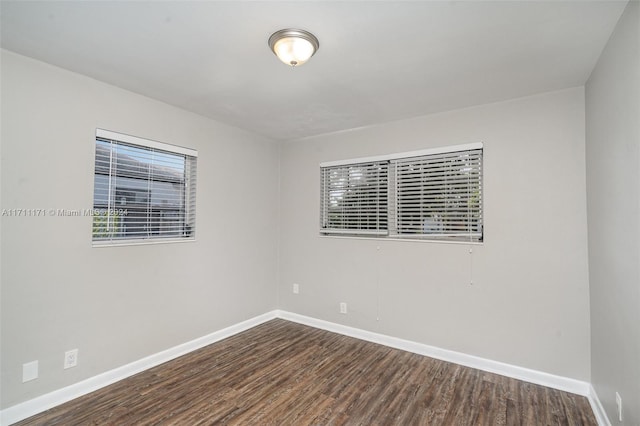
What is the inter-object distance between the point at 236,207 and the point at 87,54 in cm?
210

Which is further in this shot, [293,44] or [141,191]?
[141,191]

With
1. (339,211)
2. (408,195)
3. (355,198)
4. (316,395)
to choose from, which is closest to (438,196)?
(408,195)

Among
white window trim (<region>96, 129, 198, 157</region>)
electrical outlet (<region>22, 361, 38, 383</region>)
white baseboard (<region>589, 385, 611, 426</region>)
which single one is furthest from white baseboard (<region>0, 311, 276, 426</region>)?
white baseboard (<region>589, 385, 611, 426</region>)

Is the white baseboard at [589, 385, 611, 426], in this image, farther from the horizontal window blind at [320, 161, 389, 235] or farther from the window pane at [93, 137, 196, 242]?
the window pane at [93, 137, 196, 242]

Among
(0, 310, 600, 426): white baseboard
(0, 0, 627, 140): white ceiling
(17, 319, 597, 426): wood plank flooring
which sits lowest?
(17, 319, 597, 426): wood plank flooring

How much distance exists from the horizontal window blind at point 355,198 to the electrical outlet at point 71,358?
9.13ft

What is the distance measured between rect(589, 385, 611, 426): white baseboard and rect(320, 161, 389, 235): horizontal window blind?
221 centimetres

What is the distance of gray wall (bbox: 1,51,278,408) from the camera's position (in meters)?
2.21

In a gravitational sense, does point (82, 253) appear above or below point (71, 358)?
above

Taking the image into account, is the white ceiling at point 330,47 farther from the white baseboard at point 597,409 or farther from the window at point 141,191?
the white baseboard at point 597,409

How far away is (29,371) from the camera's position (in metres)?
2.25

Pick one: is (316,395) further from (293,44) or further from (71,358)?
(293,44)

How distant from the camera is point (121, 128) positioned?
280 centimetres

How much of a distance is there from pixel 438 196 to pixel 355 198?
1044 millimetres
